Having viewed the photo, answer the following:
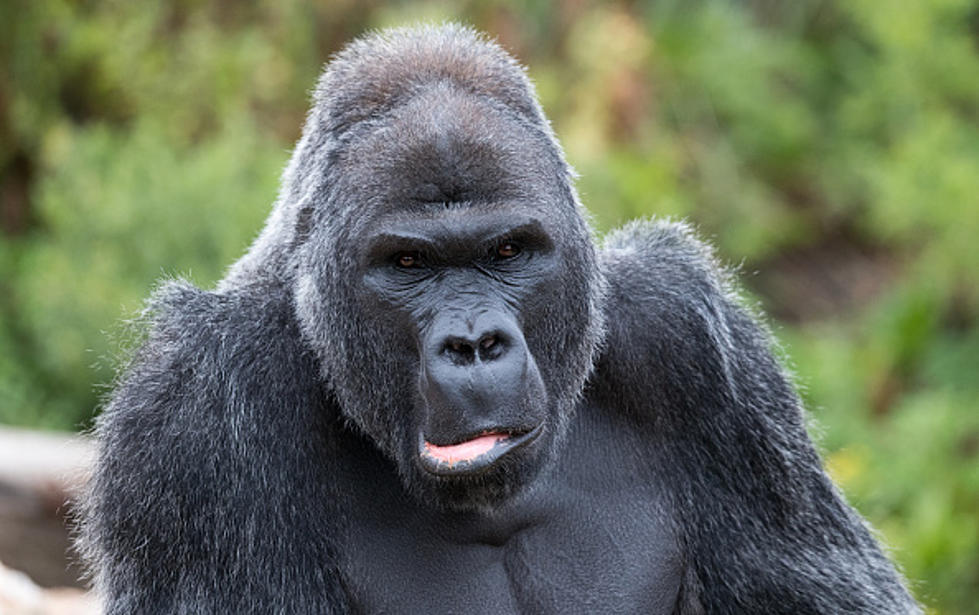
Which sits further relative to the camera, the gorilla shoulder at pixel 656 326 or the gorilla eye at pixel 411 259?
the gorilla shoulder at pixel 656 326

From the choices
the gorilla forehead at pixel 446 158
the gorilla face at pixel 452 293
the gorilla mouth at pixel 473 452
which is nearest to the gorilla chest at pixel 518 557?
the gorilla face at pixel 452 293

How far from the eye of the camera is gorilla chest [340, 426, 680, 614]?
3.79 m

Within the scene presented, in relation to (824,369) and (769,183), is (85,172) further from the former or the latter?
(769,183)

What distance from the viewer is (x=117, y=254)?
27.6 feet

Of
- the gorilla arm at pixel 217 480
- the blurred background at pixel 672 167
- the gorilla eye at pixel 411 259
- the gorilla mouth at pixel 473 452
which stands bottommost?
the gorilla arm at pixel 217 480

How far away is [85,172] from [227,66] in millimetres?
1473

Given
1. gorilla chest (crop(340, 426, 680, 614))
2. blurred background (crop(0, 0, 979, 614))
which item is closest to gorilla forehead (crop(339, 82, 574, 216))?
gorilla chest (crop(340, 426, 680, 614))

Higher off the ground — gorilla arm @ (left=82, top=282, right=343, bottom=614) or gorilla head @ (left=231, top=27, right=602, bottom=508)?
gorilla head @ (left=231, top=27, right=602, bottom=508)

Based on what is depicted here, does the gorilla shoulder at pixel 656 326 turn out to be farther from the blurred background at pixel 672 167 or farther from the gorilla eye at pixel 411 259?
the blurred background at pixel 672 167

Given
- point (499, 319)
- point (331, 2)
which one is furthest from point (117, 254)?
point (499, 319)

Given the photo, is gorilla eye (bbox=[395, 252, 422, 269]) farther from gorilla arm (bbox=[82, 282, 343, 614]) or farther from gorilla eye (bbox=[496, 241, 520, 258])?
gorilla arm (bbox=[82, 282, 343, 614])

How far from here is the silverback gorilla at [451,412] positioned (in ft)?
11.4

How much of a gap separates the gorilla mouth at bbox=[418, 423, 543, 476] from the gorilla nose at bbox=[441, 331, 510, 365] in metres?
0.18

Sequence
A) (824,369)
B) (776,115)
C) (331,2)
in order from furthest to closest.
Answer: (776,115) → (331,2) → (824,369)
